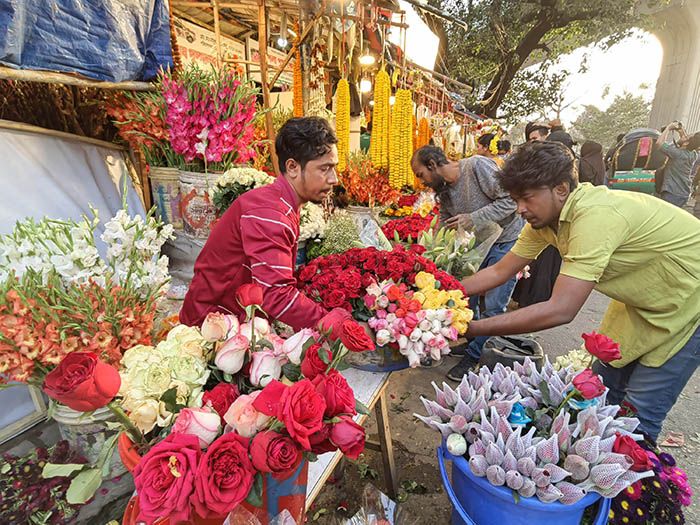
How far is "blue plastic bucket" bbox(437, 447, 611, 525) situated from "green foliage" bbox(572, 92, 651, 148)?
47222 mm

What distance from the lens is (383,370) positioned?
1.50 m

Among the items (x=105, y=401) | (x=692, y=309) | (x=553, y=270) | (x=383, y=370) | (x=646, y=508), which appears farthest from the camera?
(x=553, y=270)

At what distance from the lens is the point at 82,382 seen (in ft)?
1.80

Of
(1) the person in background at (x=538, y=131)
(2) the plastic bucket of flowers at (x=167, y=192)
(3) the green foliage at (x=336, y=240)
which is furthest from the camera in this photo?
(1) the person in background at (x=538, y=131)

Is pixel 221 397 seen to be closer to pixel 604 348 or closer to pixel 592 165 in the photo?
pixel 604 348

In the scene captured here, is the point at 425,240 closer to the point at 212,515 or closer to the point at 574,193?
the point at 574,193

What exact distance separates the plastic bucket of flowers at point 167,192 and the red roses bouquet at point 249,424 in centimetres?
168

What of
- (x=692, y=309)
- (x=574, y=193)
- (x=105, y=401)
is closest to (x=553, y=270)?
(x=692, y=309)

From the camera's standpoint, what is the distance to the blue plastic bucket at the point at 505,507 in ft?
3.44

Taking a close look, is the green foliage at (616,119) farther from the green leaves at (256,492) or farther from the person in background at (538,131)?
the green leaves at (256,492)

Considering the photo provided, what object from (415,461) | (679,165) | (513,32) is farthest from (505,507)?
(513,32)

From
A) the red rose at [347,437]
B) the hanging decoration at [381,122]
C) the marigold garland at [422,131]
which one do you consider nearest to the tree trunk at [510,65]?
the marigold garland at [422,131]

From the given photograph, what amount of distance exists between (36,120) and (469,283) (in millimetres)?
2456

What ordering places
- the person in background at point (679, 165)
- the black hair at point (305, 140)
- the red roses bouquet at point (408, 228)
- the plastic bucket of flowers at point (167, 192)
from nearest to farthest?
the black hair at point (305, 140), the plastic bucket of flowers at point (167, 192), the red roses bouquet at point (408, 228), the person in background at point (679, 165)
